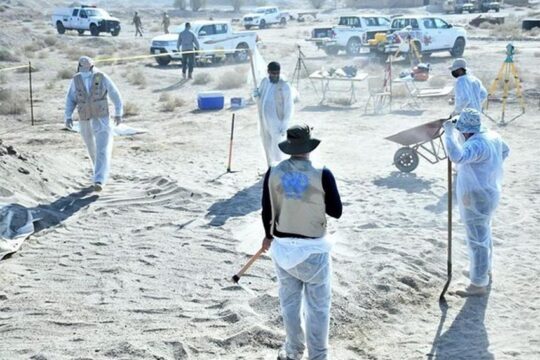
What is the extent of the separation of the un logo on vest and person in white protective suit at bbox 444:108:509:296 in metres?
1.89

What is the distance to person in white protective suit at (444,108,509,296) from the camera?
6867 mm

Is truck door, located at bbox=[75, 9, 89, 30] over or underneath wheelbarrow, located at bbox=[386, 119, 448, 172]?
over

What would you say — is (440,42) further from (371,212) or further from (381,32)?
(371,212)

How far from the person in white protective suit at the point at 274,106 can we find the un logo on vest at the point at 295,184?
17.4 feet

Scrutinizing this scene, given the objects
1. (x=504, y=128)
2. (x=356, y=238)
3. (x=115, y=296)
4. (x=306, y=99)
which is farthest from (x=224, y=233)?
(x=306, y=99)

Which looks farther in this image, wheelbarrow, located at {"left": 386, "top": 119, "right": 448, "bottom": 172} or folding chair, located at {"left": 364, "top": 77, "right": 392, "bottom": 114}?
folding chair, located at {"left": 364, "top": 77, "right": 392, "bottom": 114}

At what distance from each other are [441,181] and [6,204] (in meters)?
5.88

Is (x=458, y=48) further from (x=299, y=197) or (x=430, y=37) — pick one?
(x=299, y=197)

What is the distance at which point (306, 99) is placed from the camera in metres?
19.8

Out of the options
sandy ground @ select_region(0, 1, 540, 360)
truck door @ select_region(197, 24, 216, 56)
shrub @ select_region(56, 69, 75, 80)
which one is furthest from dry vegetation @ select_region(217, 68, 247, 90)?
sandy ground @ select_region(0, 1, 540, 360)

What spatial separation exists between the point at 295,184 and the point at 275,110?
5568 millimetres

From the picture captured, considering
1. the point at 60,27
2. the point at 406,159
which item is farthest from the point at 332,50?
the point at 406,159

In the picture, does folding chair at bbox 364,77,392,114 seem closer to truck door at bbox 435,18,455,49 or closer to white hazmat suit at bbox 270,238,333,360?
truck door at bbox 435,18,455,49

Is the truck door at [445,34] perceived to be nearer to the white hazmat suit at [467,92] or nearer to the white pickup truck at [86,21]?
the white hazmat suit at [467,92]
